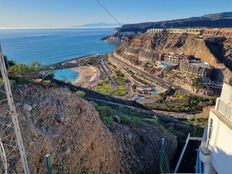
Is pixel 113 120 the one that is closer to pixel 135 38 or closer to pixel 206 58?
pixel 206 58

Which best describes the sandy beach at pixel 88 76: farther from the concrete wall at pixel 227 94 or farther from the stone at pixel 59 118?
the concrete wall at pixel 227 94

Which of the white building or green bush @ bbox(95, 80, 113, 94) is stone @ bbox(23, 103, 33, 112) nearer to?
the white building

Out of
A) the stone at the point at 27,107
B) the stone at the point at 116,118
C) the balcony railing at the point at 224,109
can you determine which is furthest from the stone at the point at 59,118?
the balcony railing at the point at 224,109

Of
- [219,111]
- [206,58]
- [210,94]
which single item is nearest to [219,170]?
[219,111]

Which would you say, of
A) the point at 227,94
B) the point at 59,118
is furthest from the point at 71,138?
the point at 227,94

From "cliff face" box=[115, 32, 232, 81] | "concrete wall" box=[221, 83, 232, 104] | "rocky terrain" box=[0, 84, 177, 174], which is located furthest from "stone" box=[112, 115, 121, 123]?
"cliff face" box=[115, 32, 232, 81]

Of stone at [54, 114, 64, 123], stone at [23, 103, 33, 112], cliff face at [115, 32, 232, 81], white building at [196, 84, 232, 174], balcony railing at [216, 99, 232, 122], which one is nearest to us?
white building at [196, 84, 232, 174]

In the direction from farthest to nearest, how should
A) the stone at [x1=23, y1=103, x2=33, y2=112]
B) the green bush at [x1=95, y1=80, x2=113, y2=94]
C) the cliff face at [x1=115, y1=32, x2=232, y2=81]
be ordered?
the cliff face at [x1=115, y1=32, x2=232, y2=81], the green bush at [x1=95, y1=80, x2=113, y2=94], the stone at [x1=23, y1=103, x2=33, y2=112]
